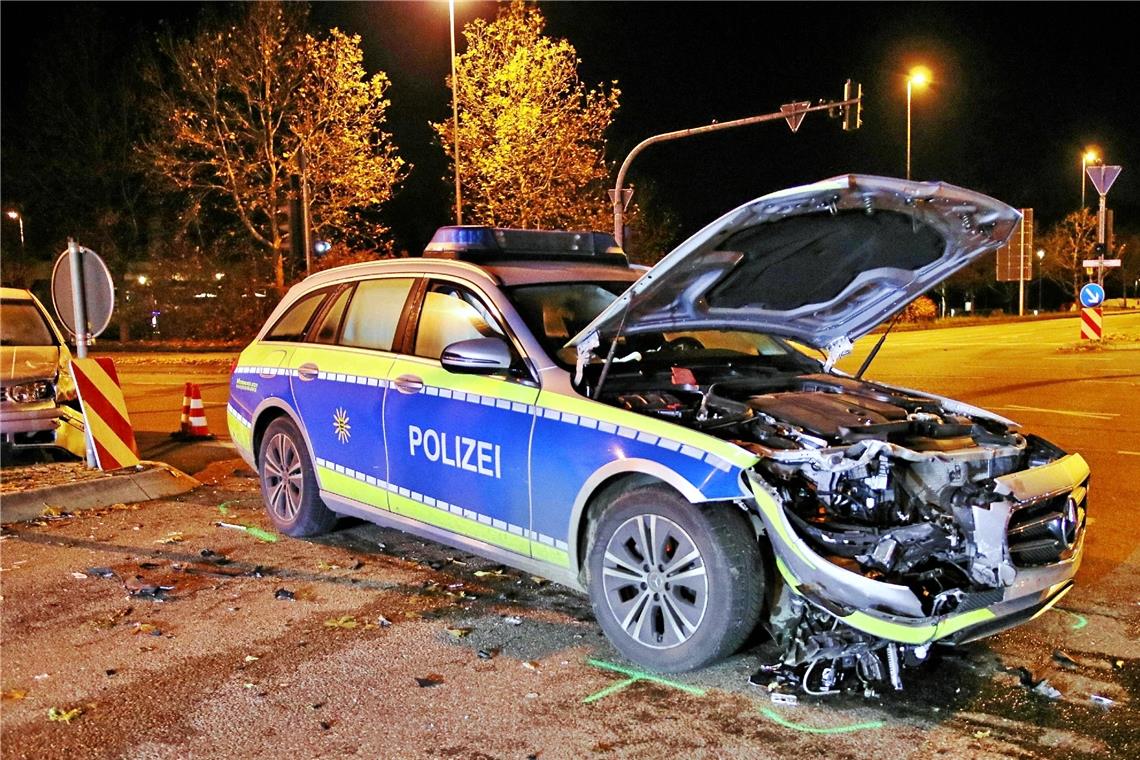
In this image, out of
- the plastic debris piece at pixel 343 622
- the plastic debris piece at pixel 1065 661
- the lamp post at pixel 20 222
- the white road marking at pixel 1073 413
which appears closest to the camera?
the plastic debris piece at pixel 1065 661

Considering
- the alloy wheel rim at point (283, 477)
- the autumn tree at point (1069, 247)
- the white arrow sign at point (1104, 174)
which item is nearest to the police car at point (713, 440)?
the alloy wheel rim at point (283, 477)

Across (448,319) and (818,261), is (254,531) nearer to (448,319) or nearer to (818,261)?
(448,319)

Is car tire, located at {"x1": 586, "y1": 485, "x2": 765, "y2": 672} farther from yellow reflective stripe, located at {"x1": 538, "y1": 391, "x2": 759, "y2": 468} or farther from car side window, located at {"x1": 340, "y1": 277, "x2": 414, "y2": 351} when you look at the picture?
car side window, located at {"x1": 340, "y1": 277, "x2": 414, "y2": 351}

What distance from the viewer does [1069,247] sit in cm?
5931

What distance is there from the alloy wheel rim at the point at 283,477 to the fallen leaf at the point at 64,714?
2.48m

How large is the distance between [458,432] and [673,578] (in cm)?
149

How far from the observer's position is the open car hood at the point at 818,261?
401 centimetres

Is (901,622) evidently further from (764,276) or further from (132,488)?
(132,488)

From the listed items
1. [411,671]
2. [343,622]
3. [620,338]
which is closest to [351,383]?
[343,622]

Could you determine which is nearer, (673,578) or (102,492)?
(673,578)

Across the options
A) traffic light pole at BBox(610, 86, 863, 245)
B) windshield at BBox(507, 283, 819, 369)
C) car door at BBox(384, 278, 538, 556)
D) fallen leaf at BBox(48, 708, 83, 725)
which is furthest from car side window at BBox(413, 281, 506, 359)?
traffic light pole at BBox(610, 86, 863, 245)

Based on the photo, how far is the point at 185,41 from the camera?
2906 centimetres

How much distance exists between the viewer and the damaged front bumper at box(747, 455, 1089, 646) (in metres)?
3.57

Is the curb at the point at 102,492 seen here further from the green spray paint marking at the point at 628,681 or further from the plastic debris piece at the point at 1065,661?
the plastic debris piece at the point at 1065,661
